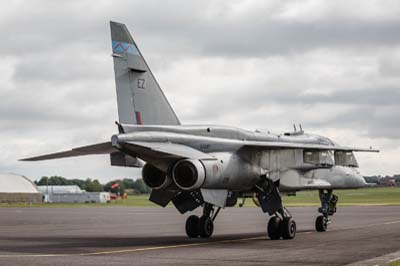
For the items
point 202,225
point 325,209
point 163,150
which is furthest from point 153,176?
point 325,209

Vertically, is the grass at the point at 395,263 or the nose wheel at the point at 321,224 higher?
the nose wheel at the point at 321,224

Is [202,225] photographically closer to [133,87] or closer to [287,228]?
[287,228]

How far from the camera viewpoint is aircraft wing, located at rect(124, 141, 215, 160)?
783 inches

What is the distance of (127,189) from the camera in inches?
5669

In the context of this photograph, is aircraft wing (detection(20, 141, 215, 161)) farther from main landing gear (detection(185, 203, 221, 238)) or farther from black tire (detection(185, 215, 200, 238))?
black tire (detection(185, 215, 200, 238))

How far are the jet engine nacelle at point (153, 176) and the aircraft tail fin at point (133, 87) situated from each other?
4.62 ft

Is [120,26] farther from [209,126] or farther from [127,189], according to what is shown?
[127,189]

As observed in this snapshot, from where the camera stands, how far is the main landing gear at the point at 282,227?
78.0ft

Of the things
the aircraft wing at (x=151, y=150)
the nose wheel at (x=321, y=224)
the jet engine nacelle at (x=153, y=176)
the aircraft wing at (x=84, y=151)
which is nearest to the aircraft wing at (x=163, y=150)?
the aircraft wing at (x=151, y=150)

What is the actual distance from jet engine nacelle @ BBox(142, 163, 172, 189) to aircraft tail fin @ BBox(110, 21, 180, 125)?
1.41 m

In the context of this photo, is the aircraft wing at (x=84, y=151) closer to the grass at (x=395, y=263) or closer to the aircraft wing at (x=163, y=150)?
the aircraft wing at (x=163, y=150)

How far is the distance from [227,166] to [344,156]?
7.73 meters

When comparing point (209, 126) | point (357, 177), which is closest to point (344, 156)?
point (357, 177)

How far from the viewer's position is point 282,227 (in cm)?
2383
